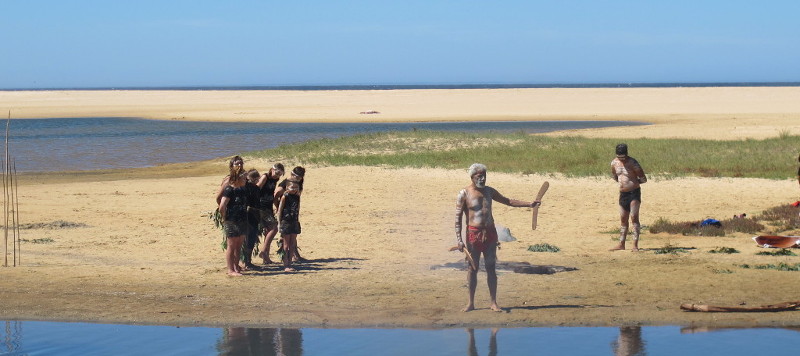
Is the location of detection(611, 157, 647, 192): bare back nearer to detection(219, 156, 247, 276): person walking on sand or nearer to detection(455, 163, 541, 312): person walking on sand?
detection(455, 163, 541, 312): person walking on sand

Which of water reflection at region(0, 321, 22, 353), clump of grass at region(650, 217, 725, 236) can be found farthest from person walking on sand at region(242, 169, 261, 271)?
clump of grass at region(650, 217, 725, 236)

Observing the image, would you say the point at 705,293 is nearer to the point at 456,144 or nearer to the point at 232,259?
the point at 232,259

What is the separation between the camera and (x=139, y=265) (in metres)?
12.2

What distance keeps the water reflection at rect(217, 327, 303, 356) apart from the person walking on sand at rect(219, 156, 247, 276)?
2081 millimetres

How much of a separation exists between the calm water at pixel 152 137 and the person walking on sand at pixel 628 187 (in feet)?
71.4

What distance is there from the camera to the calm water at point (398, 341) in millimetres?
8383

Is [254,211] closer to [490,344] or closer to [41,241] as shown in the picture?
[490,344]

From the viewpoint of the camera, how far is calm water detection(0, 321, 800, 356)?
8.38 metres

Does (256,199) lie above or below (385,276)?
above

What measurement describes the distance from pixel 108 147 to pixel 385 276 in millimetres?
31498

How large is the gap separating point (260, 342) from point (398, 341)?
126 centimetres

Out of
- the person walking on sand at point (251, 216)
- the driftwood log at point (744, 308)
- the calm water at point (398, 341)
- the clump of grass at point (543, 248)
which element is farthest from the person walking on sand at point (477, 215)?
the clump of grass at point (543, 248)

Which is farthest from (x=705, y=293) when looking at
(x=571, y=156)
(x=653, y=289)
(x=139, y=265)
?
(x=571, y=156)

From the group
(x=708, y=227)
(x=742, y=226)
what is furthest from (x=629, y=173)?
(x=742, y=226)
